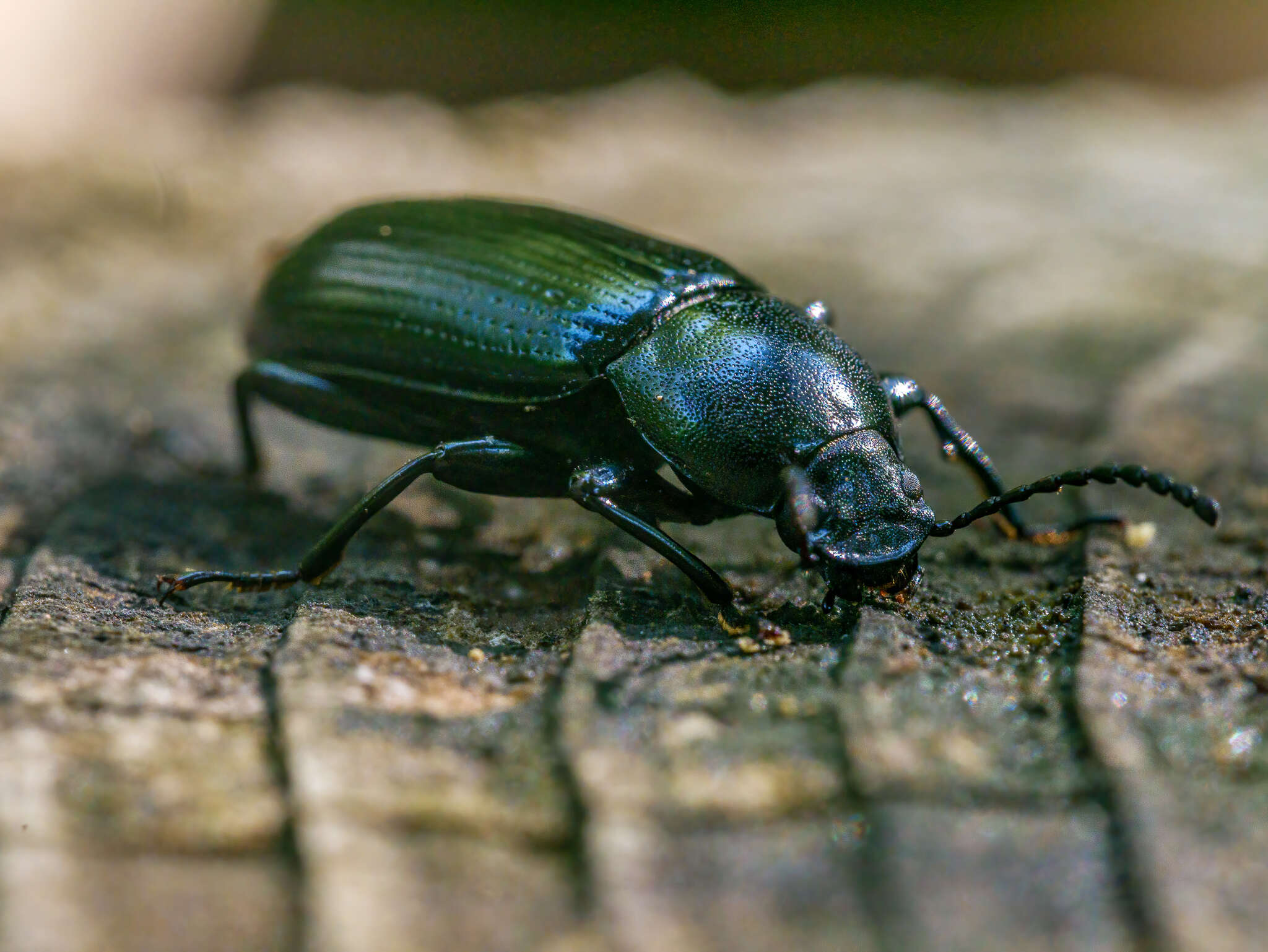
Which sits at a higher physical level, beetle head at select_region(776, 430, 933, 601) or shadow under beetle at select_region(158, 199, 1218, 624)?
shadow under beetle at select_region(158, 199, 1218, 624)

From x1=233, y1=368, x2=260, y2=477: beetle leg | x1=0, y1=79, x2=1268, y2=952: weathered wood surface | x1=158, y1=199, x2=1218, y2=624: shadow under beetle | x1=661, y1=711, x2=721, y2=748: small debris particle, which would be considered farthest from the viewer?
x1=233, y1=368, x2=260, y2=477: beetle leg

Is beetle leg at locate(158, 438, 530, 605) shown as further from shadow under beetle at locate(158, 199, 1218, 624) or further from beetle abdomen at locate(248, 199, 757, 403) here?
beetle abdomen at locate(248, 199, 757, 403)

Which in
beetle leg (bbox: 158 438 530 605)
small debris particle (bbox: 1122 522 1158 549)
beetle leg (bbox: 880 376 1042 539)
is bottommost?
beetle leg (bbox: 158 438 530 605)

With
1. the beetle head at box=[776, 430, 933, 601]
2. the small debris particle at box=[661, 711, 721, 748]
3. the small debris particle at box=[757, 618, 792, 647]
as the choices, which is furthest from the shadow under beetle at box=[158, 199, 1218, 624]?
the small debris particle at box=[661, 711, 721, 748]

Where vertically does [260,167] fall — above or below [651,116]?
below

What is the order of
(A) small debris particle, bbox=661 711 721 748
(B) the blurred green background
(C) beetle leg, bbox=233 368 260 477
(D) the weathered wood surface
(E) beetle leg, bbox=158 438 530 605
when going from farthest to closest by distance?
(B) the blurred green background
(C) beetle leg, bbox=233 368 260 477
(E) beetle leg, bbox=158 438 530 605
(A) small debris particle, bbox=661 711 721 748
(D) the weathered wood surface

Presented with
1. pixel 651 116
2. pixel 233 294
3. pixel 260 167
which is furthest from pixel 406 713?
pixel 651 116

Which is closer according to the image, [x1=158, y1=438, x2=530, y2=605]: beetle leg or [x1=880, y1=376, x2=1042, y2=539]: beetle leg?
[x1=158, y1=438, x2=530, y2=605]: beetle leg

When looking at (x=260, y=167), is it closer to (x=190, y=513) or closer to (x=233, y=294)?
(x=233, y=294)
